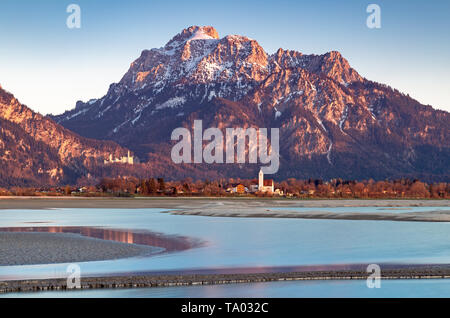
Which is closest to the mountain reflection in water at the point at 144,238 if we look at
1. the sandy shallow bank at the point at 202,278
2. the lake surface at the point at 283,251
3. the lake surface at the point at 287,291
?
the lake surface at the point at 283,251

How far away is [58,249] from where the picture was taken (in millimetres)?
47000

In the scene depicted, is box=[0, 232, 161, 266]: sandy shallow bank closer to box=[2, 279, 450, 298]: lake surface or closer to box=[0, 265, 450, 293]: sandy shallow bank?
box=[0, 265, 450, 293]: sandy shallow bank

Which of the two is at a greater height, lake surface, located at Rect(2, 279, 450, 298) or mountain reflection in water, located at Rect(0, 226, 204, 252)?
lake surface, located at Rect(2, 279, 450, 298)

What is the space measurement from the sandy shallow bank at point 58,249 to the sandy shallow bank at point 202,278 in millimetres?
8570

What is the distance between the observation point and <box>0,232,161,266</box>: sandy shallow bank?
4181 cm

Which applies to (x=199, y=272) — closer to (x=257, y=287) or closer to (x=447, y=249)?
(x=257, y=287)

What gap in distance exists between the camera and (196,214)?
108 meters

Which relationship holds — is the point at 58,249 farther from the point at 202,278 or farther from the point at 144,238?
the point at 202,278

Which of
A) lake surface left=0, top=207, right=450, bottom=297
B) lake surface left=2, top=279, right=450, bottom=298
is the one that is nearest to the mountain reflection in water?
lake surface left=0, top=207, right=450, bottom=297

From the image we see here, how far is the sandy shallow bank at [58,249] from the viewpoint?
41.8 m

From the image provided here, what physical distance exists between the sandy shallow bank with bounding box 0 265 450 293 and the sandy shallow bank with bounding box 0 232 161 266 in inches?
337

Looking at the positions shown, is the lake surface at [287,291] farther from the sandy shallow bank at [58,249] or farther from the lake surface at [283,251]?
the sandy shallow bank at [58,249]

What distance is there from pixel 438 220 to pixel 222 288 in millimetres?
61490

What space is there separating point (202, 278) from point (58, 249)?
16744 millimetres
